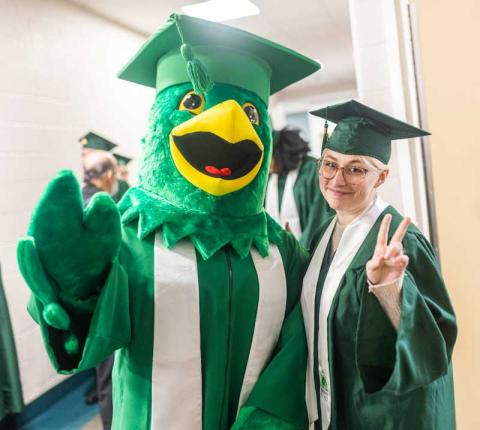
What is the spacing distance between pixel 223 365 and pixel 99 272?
1.22ft

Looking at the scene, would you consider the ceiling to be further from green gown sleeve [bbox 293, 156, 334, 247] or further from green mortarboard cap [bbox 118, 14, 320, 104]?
green mortarboard cap [bbox 118, 14, 320, 104]

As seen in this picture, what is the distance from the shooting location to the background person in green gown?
263cm

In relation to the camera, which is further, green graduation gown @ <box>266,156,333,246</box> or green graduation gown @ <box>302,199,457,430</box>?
green graduation gown @ <box>266,156,333,246</box>

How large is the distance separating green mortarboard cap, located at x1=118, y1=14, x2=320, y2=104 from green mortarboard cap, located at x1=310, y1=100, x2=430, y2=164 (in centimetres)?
21

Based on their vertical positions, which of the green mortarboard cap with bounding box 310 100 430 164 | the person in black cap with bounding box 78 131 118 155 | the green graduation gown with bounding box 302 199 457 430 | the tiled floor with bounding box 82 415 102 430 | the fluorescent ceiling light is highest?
the fluorescent ceiling light

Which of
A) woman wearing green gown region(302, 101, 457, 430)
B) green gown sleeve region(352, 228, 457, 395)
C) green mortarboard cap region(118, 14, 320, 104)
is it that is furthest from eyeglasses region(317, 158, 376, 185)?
green mortarboard cap region(118, 14, 320, 104)

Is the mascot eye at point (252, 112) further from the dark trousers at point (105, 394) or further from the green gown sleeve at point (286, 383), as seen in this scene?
the dark trousers at point (105, 394)

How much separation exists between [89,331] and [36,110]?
7.13 ft

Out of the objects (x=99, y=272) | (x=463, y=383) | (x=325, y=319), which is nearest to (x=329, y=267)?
(x=325, y=319)

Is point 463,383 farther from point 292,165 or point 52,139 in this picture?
point 52,139

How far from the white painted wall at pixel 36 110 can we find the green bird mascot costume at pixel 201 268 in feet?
5.55

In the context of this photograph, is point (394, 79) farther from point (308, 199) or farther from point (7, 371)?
point (7, 371)

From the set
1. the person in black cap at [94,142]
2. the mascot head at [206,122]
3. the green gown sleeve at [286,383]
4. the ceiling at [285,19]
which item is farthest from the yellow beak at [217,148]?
the ceiling at [285,19]

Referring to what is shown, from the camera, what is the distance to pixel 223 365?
103 cm
